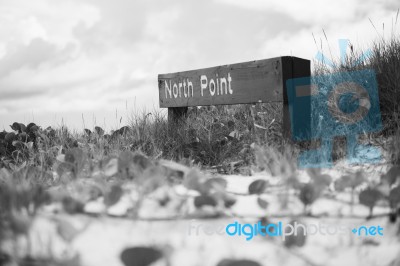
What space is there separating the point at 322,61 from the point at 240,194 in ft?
12.6

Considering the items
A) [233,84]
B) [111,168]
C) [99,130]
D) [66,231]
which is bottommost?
[66,231]

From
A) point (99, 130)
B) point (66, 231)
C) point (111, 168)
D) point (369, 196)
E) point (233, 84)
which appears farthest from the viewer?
point (99, 130)

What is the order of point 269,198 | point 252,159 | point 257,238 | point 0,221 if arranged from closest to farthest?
point 0,221 → point 257,238 → point 269,198 → point 252,159

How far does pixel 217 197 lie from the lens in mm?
1372

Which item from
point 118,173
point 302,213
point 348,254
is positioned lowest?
point 348,254

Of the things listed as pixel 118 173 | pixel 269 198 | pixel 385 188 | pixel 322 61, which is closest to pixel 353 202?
pixel 385 188

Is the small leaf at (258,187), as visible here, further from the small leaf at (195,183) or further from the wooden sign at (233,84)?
the wooden sign at (233,84)

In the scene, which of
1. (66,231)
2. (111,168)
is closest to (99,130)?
(111,168)

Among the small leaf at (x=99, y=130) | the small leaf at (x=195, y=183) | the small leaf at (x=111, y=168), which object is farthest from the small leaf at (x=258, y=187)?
the small leaf at (x=99, y=130)

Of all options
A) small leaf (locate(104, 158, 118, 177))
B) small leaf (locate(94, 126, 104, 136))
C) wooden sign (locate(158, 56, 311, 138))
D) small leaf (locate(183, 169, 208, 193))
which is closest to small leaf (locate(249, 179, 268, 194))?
small leaf (locate(183, 169, 208, 193))

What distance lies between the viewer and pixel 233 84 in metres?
3.71

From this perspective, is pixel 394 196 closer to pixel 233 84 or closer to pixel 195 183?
pixel 195 183

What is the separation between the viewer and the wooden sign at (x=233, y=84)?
3.29 meters

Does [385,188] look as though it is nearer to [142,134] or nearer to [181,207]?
[181,207]
